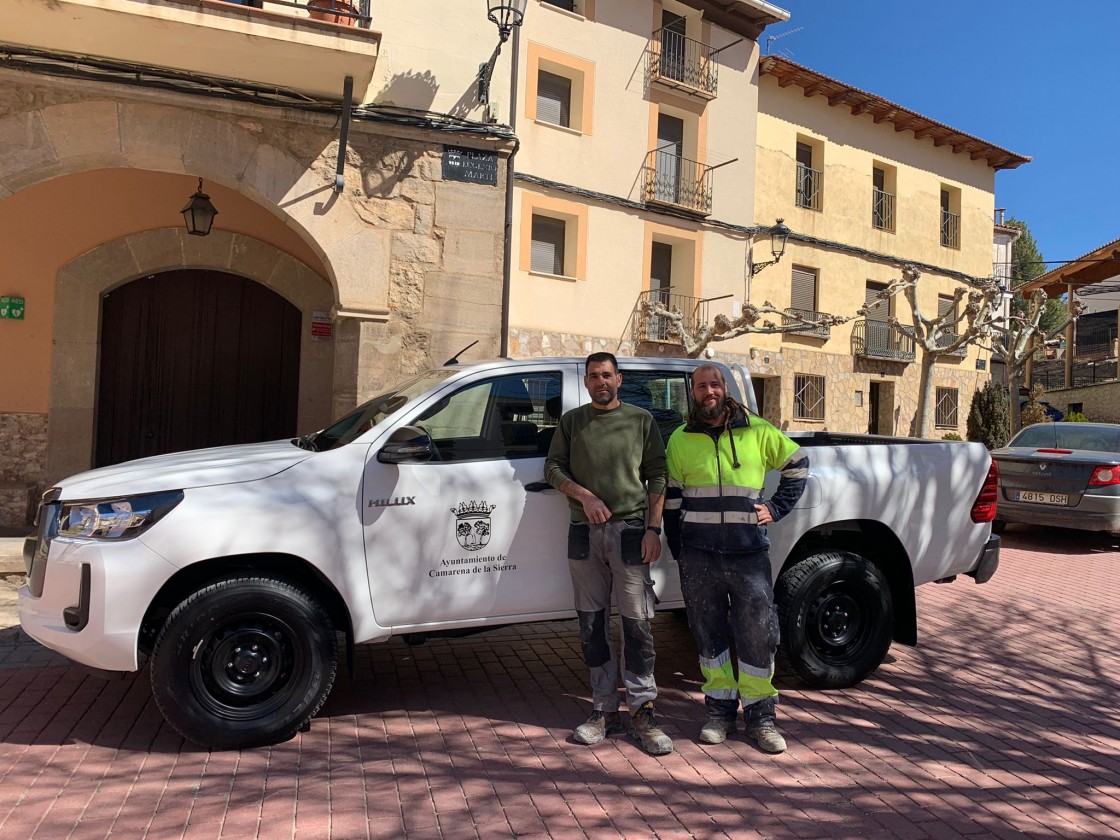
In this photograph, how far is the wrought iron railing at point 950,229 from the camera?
2538cm

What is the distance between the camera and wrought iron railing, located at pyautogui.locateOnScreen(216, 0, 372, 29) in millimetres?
7953

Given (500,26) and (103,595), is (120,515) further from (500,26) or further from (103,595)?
(500,26)

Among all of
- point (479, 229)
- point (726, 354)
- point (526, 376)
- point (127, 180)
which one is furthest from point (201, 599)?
point (726, 354)

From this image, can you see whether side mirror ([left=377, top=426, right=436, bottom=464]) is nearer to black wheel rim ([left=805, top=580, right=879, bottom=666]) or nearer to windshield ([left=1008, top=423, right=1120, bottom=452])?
black wheel rim ([left=805, top=580, right=879, bottom=666])

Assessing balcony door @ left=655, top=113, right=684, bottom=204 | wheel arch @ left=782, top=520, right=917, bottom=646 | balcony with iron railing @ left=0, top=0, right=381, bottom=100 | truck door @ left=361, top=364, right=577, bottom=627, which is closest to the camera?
truck door @ left=361, top=364, right=577, bottom=627

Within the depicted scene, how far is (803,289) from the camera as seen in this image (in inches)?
864

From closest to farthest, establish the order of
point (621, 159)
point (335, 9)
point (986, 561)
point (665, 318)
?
point (986, 561) → point (335, 9) → point (621, 159) → point (665, 318)

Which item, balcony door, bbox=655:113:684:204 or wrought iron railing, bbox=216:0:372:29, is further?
balcony door, bbox=655:113:684:204

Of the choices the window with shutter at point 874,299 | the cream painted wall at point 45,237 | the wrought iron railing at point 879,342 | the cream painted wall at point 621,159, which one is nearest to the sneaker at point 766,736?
the cream painted wall at point 45,237

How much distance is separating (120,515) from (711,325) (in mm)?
16123

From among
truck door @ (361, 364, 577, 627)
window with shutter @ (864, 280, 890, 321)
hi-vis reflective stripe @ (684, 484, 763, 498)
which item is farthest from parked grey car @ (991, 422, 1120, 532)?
window with shutter @ (864, 280, 890, 321)

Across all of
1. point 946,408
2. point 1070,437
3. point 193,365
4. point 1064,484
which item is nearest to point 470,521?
point 193,365

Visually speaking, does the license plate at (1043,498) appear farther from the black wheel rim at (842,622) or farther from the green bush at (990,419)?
the green bush at (990,419)

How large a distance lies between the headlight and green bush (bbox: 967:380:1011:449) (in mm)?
19453
